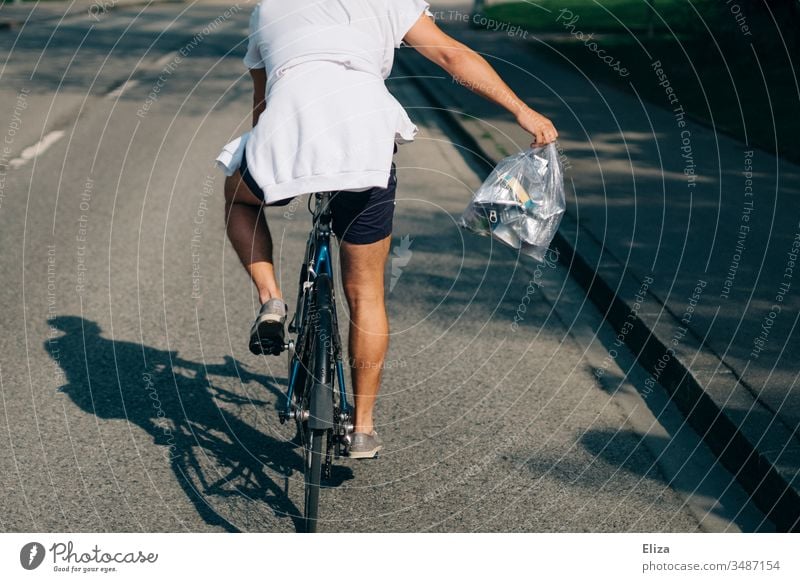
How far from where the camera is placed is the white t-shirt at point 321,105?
12.2 feet

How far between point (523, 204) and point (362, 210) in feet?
2.56

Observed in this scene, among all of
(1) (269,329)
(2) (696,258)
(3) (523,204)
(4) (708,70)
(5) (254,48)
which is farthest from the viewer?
(4) (708,70)

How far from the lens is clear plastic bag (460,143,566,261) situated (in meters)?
4.53

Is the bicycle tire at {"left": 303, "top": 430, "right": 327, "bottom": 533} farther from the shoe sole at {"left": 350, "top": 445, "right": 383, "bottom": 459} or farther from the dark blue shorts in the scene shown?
the dark blue shorts

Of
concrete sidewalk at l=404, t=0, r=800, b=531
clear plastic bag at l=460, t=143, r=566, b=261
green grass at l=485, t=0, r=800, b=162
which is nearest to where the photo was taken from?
clear plastic bag at l=460, t=143, r=566, b=261

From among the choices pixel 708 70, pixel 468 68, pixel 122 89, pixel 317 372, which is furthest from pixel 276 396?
pixel 708 70

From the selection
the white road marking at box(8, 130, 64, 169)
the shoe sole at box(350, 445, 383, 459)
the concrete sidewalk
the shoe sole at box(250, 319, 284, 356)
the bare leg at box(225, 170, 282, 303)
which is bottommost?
the white road marking at box(8, 130, 64, 169)

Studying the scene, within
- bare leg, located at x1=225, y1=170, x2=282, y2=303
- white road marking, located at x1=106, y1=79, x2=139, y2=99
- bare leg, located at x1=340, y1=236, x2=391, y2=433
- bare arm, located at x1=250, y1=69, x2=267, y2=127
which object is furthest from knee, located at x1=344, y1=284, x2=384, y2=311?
white road marking, located at x1=106, y1=79, x2=139, y2=99

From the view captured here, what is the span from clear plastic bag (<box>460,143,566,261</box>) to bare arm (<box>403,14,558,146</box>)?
0.50 meters

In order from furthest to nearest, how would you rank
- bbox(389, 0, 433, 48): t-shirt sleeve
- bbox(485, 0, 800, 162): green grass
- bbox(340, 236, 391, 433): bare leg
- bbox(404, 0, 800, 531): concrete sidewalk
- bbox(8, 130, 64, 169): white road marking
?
bbox(485, 0, 800, 162): green grass < bbox(8, 130, 64, 169): white road marking < bbox(404, 0, 800, 531): concrete sidewalk < bbox(340, 236, 391, 433): bare leg < bbox(389, 0, 433, 48): t-shirt sleeve

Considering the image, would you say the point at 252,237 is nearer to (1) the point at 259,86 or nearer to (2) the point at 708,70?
(1) the point at 259,86

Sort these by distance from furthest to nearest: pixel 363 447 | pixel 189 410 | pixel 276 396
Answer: pixel 276 396 → pixel 189 410 → pixel 363 447

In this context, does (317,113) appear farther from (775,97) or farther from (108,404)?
(775,97)

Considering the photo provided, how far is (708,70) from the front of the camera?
17.4m
